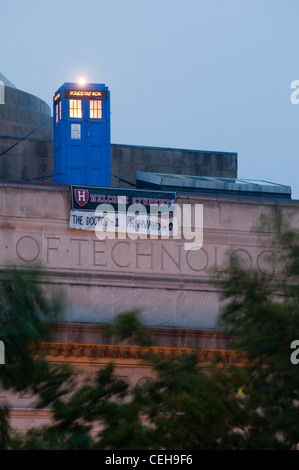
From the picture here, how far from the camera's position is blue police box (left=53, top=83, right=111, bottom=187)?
40750 mm

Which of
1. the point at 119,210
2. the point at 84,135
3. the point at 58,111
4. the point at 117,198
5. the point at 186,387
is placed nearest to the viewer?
the point at 186,387

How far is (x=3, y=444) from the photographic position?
21.5m

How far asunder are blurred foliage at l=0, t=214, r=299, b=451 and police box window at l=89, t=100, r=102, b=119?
16.6 metres

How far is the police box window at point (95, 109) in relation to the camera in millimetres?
40938

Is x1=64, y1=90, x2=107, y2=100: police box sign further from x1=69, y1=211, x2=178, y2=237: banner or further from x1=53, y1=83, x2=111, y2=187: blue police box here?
x1=69, y1=211, x2=178, y2=237: banner

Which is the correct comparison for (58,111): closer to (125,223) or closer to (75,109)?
(75,109)

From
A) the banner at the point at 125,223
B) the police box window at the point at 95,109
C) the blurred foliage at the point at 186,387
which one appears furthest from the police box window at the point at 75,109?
the blurred foliage at the point at 186,387

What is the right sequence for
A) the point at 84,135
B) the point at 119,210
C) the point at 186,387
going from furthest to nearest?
1. the point at 84,135
2. the point at 119,210
3. the point at 186,387

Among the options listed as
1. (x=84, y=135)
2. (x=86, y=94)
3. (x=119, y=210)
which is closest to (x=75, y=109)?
(x=86, y=94)

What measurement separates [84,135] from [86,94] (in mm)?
1280

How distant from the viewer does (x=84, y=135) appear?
40844mm

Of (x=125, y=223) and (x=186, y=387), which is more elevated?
(x=125, y=223)

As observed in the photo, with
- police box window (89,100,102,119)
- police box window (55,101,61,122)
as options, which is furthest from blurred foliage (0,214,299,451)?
police box window (55,101,61,122)

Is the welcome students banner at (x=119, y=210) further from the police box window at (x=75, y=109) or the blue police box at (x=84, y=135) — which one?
the police box window at (x=75, y=109)
